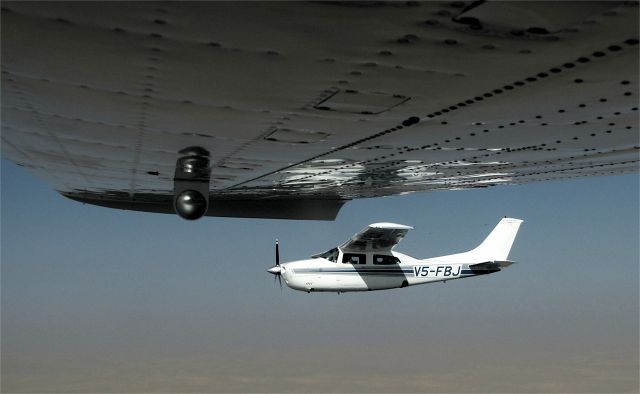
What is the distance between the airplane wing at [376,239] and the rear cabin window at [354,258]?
353mm

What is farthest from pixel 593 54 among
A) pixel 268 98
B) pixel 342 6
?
pixel 268 98

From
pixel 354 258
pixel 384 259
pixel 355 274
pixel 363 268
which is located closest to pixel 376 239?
pixel 384 259

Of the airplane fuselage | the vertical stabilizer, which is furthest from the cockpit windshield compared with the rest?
the vertical stabilizer

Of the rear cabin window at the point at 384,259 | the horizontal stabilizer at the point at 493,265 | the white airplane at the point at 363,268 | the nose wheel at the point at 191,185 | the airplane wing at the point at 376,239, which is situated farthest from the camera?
the horizontal stabilizer at the point at 493,265

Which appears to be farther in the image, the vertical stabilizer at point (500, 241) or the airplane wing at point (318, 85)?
the vertical stabilizer at point (500, 241)

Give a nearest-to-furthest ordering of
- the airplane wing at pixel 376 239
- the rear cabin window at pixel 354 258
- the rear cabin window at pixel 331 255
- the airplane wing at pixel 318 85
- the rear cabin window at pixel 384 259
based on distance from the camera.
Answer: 1. the airplane wing at pixel 318 85
2. the airplane wing at pixel 376 239
3. the rear cabin window at pixel 354 258
4. the rear cabin window at pixel 331 255
5. the rear cabin window at pixel 384 259

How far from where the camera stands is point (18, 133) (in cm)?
1159

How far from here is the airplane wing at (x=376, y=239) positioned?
34750 mm

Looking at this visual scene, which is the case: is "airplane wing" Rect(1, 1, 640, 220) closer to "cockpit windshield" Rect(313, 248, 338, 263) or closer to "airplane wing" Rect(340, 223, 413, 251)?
"airplane wing" Rect(340, 223, 413, 251)

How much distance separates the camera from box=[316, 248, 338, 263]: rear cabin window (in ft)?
119

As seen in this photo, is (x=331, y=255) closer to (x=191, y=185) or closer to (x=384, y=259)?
(x=384, y=259)

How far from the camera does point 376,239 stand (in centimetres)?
3625

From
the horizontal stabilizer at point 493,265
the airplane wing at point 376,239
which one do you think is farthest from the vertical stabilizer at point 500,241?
the airplane wing at point 376,239

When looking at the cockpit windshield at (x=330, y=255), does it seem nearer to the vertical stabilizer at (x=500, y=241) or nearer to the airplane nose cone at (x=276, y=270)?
the airplane nose cone at (x=276, y=270)
